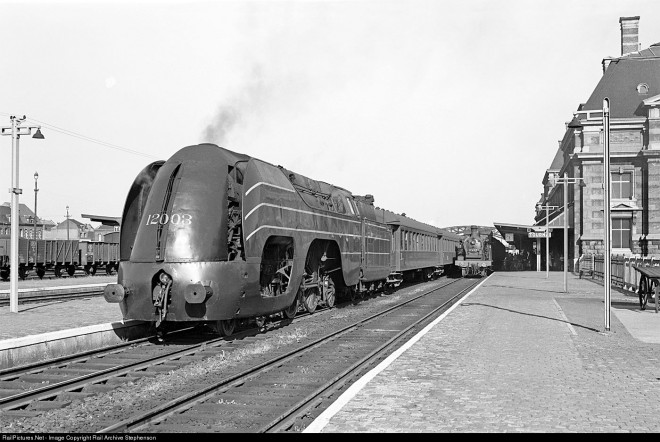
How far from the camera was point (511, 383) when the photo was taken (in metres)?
8.16

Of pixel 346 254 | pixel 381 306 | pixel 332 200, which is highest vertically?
pixel 332 200

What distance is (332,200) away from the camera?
56.8 ft

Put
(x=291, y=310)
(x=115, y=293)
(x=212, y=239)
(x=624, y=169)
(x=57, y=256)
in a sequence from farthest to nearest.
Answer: (x=624, y=169)
(x=57, y=256)
(x=291, y=310)
(x=212, y=239)
(x=115, y=293)

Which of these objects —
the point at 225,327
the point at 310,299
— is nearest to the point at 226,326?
the point at 225,327

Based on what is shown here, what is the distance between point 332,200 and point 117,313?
6.26 meters

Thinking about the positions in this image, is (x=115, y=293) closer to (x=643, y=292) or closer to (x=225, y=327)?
(x=225, y=327)

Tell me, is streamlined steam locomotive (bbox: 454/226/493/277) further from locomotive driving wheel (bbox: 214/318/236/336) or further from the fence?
locomotive driving wheel (bbox: 214/318/236/336)

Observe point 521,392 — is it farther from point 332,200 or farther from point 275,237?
point 332,200

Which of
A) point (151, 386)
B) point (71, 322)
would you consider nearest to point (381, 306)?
point (71, 322)

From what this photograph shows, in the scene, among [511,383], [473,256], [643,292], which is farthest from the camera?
[473,256]

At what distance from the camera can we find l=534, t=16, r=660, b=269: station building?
1890 inches

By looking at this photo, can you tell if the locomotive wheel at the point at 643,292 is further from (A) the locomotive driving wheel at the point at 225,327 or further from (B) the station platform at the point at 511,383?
(A) the locomotive driving wheel at the point at 225,327

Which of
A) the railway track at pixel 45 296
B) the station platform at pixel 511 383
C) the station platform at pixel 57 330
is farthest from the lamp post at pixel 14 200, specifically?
the station platform at pixel 511 383

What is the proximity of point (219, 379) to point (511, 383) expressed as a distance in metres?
3.85
